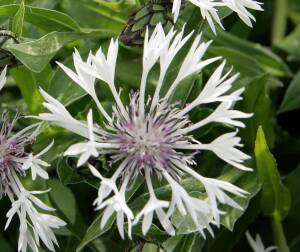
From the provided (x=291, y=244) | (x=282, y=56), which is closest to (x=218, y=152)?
(x=291, y=244)

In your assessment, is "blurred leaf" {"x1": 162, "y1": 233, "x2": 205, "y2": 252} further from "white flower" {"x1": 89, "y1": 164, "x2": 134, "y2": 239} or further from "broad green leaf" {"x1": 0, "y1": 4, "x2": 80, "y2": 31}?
"broad green leaf" {"x1": 0, "y1": 4, "x2": 80, "y2": 31}

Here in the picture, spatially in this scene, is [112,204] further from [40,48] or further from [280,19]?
[280,19]

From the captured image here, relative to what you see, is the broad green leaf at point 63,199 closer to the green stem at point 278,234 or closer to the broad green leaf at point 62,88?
the broad green leaf at point 62,88

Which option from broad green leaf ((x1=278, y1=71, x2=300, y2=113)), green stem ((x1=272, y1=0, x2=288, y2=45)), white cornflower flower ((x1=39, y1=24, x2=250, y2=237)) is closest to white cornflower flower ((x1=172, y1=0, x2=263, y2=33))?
white cornflower flower ((x1=39, y1=24, x2=250, y2=237))

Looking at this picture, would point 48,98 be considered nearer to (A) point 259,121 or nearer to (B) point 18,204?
(B) point 18,204

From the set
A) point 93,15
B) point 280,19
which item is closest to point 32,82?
point 93,15

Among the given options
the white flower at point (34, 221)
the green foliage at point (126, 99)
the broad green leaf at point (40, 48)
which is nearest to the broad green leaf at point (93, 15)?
the green foliage at point (126, 99)
